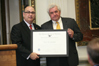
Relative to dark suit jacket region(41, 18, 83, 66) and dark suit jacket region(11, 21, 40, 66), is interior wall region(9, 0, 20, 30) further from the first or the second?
dark suit jacket region(41, 18, 83, 66)

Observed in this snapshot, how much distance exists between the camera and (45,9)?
3.93 meters

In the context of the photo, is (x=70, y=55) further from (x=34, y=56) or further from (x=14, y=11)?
(x=14, y=11)

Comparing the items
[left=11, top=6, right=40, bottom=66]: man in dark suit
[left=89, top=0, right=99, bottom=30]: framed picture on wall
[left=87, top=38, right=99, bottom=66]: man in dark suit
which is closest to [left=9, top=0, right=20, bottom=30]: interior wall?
[left=11, top=6, right=40, bottom=66]: man in dark suit

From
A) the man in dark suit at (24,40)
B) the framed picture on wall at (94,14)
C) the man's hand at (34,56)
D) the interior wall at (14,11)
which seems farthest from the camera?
the interior wall at (14,11)

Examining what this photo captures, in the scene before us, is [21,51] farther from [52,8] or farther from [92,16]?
[92,16]

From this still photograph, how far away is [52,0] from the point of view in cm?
394

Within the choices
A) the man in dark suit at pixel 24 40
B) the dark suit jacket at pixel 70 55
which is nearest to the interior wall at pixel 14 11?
the man in dark suit at pixel 24 40

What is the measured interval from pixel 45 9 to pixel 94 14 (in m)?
1.37

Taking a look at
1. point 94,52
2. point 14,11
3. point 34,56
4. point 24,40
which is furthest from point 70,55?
point 14,11

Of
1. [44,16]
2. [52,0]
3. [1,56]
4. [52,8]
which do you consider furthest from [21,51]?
[52,0]

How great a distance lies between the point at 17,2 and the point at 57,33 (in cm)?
232

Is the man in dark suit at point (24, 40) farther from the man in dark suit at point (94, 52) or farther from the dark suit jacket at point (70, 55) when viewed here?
the man in dark suit at point (94, 52)

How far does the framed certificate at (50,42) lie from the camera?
8.51 feet

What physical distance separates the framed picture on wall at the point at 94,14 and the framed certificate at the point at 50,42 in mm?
1789
